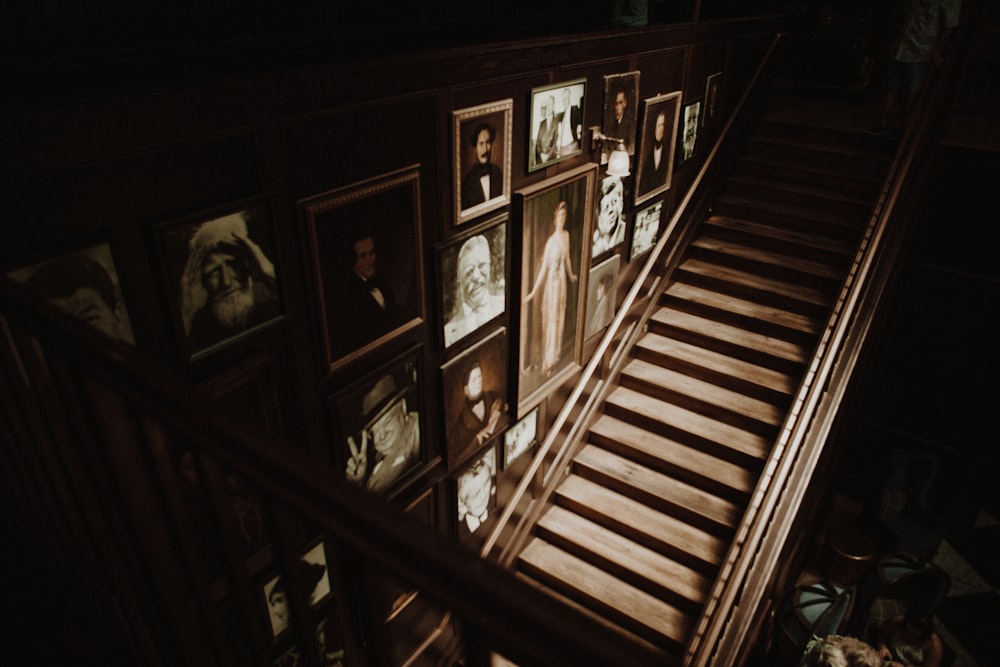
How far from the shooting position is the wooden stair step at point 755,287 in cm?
730

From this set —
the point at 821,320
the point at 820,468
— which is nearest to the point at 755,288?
the point at 821,320

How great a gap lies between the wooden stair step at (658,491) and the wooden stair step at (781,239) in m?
2.91

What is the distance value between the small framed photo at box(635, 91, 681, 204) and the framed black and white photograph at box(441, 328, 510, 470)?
2259mm

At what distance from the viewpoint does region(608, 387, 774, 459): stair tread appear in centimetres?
681

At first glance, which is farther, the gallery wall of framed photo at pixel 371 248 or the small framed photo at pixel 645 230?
the small framed photo at pixel 645 230

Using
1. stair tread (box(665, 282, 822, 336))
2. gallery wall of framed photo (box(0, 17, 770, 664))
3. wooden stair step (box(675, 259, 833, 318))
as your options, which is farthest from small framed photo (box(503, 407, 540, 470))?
wooden stair step (box(675, 259, 833, 318))

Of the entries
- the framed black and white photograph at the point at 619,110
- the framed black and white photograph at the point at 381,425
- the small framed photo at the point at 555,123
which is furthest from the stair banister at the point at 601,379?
the small framed photo at the point at 555,123

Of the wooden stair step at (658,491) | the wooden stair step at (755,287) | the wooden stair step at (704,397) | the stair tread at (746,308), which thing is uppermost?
the wooden stair step at (755,287)

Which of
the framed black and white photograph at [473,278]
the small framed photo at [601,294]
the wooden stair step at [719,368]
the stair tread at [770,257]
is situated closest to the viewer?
the framed black and white photograph at [473,278]

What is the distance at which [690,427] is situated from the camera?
7.05 metres

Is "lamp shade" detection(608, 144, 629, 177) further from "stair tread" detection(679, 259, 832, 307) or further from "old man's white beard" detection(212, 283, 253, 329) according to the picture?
"old man's white beard" detection(212, 283, 253, 329)

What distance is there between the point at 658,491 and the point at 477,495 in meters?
2.02

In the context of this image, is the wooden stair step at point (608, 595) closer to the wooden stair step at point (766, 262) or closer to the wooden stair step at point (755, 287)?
the wooden stair step at point (755, 287)

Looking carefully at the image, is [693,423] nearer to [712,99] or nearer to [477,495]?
[477,495]
